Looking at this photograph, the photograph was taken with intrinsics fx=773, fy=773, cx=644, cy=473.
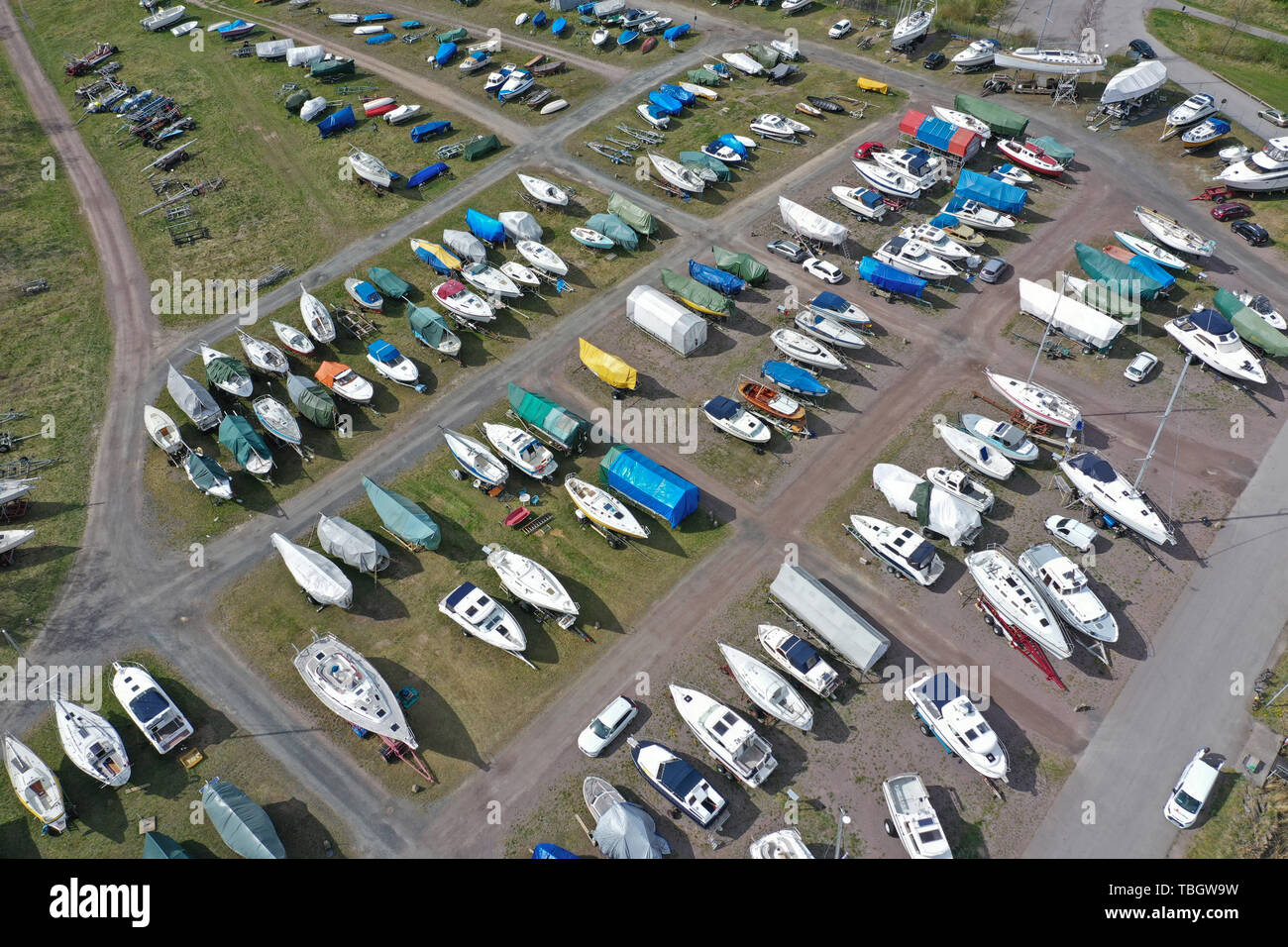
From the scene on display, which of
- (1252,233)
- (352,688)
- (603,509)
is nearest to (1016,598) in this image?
(603,509)

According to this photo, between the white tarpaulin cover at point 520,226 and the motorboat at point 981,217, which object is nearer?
the motorboat at point 981,217

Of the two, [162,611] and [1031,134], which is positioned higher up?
[1031,134]

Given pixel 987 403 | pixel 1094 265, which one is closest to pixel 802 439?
pixel 987 403

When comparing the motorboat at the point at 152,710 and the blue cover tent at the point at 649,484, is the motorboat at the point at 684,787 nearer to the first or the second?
the blue cover tent at the point at 649,484

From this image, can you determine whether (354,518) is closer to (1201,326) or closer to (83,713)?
Result: (83,713)

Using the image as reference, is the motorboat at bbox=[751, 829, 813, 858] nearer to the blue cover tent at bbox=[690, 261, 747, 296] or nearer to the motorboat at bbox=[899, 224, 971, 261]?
the blue cover tent at bbox=[690, 261, 747, 296]

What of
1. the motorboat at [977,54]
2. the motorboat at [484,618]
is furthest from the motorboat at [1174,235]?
the motorboat at [484,618]
